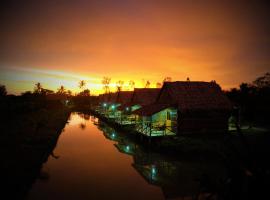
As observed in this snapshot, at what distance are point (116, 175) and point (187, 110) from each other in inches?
485

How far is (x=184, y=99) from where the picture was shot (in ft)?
83.3

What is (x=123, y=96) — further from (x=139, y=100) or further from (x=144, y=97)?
(x=139, y=100)

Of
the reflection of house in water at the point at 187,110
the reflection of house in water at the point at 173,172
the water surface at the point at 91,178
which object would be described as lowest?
the water surface at the point at 91,178

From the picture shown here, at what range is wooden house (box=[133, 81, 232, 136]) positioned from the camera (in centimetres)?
2422

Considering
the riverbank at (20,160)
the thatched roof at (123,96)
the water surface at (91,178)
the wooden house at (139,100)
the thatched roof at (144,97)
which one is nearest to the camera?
the riverbank at (20,160)

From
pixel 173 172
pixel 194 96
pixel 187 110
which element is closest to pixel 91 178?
pixel 173 172

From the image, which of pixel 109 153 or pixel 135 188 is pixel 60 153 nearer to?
pixel 109 153

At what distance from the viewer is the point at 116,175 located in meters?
15.6

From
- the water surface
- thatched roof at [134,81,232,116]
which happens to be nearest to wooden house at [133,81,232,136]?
thatched roof at [134,81,232,116]

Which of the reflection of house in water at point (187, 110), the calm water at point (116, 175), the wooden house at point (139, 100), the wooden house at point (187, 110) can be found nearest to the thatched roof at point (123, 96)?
the wooden house at point (139, 100)

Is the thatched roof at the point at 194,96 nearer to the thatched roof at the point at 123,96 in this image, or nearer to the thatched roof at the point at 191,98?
the thatched roof at the point at 191,98

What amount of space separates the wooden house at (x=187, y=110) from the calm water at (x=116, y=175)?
4.34 m

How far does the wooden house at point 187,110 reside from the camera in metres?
24.2

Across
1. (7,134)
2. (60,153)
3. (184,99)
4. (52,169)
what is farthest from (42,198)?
(184,99)
